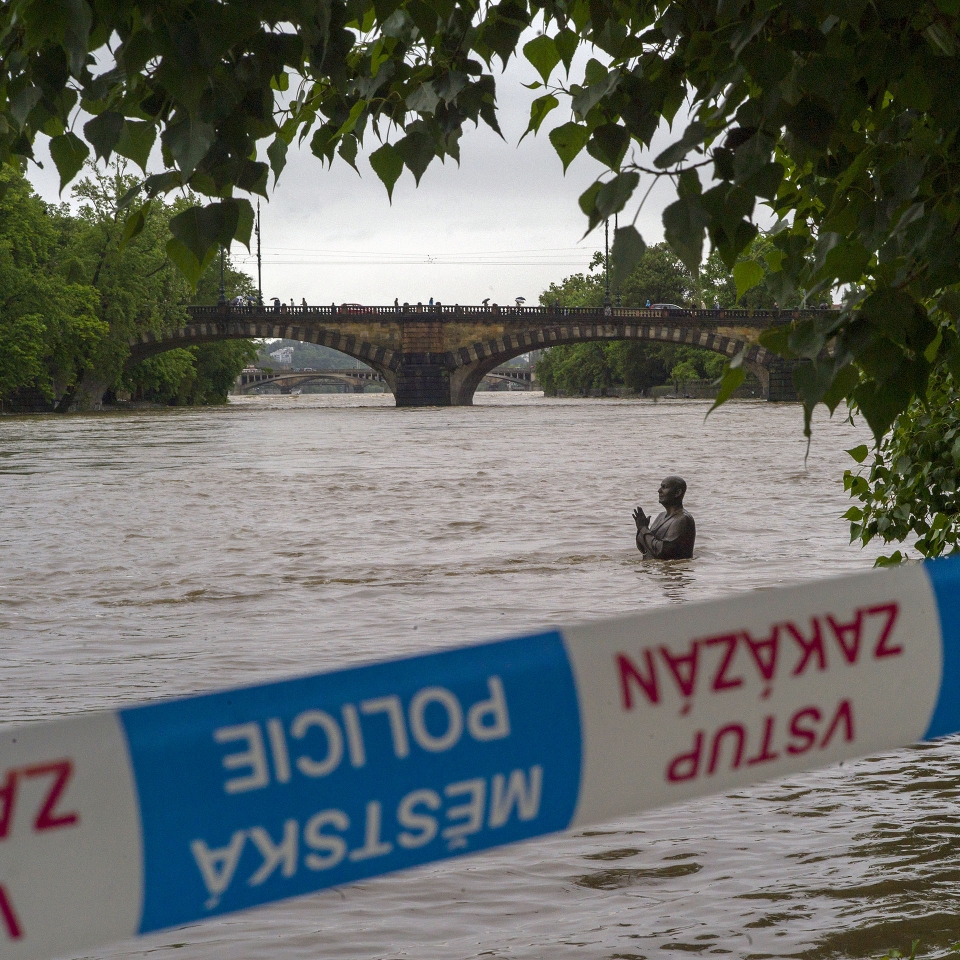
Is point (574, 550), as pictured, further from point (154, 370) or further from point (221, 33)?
point (154, 370)

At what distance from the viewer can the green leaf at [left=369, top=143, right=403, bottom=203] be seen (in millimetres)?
2502

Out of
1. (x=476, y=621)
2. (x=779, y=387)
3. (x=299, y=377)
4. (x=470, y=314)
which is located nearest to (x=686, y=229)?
(x=476, y=621)

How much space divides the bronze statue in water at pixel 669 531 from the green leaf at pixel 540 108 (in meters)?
7.13

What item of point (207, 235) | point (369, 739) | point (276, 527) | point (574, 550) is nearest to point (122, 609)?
point (574, 550)

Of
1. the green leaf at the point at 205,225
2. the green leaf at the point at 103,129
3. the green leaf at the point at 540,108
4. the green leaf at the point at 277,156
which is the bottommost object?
the green leaf at the point at 205,225

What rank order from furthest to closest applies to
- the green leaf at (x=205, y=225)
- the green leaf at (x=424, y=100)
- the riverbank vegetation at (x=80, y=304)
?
the riverbank vegetation at (x=80, y=304), the green leaf at (x=424, y=100), the green leaf at (x=205, y=225)

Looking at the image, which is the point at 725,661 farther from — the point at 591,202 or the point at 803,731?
the point at 591,202

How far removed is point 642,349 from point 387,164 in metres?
94.6

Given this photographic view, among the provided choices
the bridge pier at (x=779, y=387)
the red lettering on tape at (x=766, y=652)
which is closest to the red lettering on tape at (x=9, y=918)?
the red lettering on tape at (x=766, y=652)

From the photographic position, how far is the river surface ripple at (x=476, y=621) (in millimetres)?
3334

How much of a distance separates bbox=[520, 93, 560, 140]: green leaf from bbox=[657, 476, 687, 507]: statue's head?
6889mm

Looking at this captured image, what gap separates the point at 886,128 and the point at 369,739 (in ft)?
5.87

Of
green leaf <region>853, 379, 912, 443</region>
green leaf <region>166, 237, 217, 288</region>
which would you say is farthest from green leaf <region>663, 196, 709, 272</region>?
green leaf <region>166, 237, 217, 288</region>

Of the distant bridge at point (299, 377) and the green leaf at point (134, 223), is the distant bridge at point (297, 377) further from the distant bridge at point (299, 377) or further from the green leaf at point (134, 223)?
the green leaf at point (134, 223)
